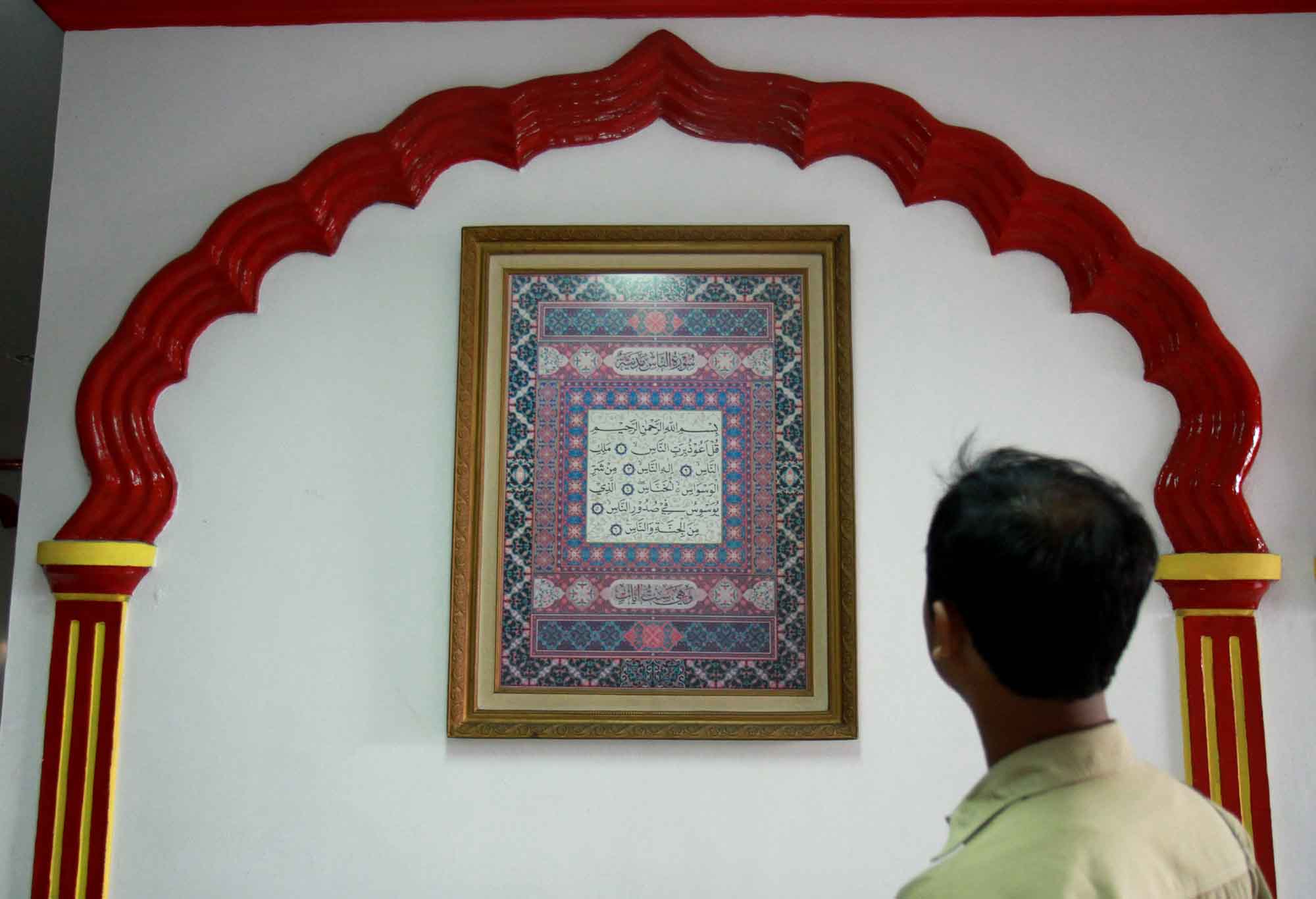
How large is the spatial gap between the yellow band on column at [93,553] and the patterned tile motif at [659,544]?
0.79m

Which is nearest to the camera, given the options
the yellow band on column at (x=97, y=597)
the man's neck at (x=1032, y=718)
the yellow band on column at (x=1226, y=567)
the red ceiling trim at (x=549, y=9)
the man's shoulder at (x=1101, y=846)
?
the man's shoulder at (x=1101, y=846)

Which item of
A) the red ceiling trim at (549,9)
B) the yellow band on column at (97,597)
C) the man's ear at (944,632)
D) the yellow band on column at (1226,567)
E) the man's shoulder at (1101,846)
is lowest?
the man's shoulder at (1101,846)

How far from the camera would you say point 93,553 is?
2.42 m

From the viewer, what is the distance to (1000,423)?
2.49 metres

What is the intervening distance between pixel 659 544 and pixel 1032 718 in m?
1.49

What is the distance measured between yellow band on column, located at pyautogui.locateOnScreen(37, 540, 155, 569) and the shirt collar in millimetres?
1987

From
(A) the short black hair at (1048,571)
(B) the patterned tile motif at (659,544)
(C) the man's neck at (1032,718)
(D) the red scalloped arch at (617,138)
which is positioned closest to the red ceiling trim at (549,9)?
(D) the red scalloped arch at (617,138)

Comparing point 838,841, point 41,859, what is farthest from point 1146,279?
point 41,859

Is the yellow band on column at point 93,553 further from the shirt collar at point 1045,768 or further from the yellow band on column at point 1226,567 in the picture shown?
the yellow band on column at point 1226,567

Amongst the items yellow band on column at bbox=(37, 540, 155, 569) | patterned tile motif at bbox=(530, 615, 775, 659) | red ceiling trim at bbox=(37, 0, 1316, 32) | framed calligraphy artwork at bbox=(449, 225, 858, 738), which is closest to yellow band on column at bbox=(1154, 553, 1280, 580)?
framed calligraphy artwork at bbox=(449, 225, 858, 738)

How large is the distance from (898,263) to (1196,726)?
116cm

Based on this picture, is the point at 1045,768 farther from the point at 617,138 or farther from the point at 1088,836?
the point at 617,138

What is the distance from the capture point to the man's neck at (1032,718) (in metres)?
0.99

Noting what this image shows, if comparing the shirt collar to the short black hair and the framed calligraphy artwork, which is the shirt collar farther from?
the framed calligraphy artwork
